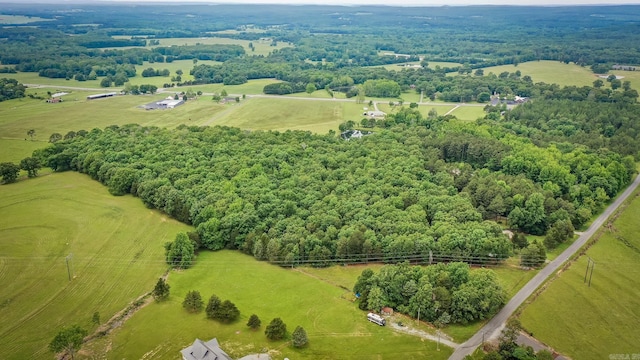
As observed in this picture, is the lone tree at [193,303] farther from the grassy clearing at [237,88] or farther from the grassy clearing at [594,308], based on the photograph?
the grassy clearing at [237,88]

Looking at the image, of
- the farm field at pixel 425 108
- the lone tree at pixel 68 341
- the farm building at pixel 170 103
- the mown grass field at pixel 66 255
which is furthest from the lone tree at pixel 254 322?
the farm building at pixel 170 103

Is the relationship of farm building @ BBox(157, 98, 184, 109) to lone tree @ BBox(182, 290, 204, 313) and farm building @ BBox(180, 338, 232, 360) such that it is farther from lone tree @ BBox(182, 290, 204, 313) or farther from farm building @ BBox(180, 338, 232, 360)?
farm building @ BBox(180, 338, 232, 360)

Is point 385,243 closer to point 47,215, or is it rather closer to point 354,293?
point 354,293

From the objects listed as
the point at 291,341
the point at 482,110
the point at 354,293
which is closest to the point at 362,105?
the point at 482,110

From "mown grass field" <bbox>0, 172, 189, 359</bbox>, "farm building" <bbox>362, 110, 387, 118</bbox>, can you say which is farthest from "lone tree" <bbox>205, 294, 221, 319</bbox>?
"farm building" <bbox>362, 110, 387, 118</bbox>

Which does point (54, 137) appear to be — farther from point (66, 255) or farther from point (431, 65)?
point (431, 65)

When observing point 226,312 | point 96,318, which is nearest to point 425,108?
point 226,312
